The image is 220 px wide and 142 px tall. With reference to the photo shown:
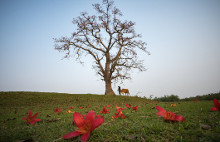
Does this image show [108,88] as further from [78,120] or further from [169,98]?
[78,120]

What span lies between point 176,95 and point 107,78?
8.97 meters

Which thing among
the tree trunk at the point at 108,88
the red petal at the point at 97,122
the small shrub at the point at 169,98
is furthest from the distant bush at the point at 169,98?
the red petal at the point at 97,122

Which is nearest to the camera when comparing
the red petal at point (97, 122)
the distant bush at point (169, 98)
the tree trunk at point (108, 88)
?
the red petal at point (97, 122)

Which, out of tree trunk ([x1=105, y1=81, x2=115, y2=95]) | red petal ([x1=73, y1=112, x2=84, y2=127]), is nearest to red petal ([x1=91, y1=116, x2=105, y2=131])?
red petal ([x1=73, y1=112, x2=84, y2=127])

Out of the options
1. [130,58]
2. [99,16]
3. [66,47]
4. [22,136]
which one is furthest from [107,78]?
[22,136]

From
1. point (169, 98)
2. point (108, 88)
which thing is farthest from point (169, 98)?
point (108, 88)

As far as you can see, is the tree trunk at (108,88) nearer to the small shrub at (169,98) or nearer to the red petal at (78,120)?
the small shrub at (169,98)

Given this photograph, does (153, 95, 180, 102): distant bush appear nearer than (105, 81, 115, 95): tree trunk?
Yes

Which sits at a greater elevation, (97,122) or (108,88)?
(108,88)

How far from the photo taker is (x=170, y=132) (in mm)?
954

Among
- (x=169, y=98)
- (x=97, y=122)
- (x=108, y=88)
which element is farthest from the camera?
(x=108, y=88)

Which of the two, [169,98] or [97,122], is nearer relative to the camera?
[97,122]

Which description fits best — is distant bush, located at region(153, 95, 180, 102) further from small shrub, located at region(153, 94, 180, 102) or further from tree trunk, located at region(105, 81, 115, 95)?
tree trunk, located at region(105, 81, 115, 95)

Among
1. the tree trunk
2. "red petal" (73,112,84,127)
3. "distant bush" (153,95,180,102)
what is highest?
the tree trunk
